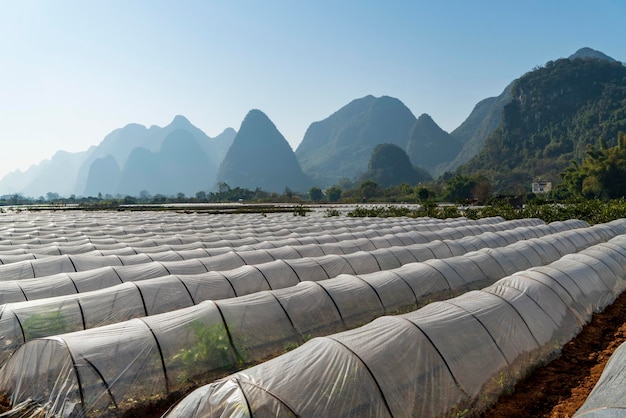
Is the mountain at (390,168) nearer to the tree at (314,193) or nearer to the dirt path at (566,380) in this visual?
the tree at (314,193)

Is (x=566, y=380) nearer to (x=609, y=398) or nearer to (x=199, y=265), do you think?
(x=609, y=398)

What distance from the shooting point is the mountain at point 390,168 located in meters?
193

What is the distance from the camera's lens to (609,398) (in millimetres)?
4465

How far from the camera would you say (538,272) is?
417 inches

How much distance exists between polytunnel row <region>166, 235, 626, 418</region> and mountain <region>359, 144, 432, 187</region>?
185481 mm

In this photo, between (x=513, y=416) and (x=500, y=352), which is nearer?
(x=513, y=416)

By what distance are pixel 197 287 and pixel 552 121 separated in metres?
167

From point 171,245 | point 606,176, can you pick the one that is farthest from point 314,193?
point 171,245

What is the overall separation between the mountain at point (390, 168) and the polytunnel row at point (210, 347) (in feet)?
606

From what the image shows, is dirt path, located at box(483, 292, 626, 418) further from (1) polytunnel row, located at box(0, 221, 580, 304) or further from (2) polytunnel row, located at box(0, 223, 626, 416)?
(1) polytunnel row, located at box(0, 221, 580, 304)

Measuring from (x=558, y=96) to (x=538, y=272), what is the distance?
171049mm

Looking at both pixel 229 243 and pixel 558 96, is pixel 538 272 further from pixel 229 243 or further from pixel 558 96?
pixel 558 96

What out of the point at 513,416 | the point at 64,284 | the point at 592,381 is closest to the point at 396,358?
the point at 513,416

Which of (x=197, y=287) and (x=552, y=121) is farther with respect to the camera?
(x=552, y=121)
